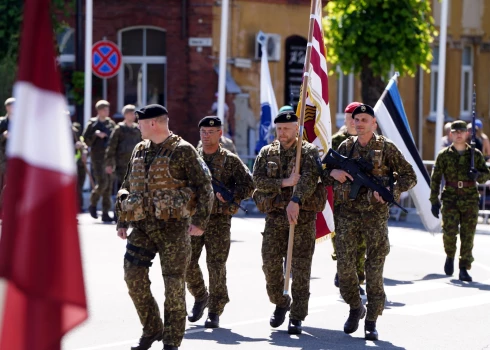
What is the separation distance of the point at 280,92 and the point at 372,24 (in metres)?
6.24

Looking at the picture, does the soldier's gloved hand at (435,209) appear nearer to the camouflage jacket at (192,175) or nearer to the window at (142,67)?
the camouflage jacket at (192,175)

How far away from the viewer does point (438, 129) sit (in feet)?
77.2

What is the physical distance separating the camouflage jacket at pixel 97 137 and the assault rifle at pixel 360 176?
9.73m

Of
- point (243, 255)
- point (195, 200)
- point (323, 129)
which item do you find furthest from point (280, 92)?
point (195, 200)

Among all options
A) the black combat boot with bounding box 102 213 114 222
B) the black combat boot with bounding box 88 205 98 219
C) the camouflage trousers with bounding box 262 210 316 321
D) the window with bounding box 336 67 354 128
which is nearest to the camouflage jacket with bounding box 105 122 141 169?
the black combat boot with bounding box 102 213 114 222

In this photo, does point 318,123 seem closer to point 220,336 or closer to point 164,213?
point 220,336

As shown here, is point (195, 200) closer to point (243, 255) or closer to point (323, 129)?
point (323, 129)

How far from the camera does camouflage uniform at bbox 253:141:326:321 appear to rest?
9.78 metres

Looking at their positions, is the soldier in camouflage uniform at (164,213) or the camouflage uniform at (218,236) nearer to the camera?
the soldier in camouflage uniform at (164,213)

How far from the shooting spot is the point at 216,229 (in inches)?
401

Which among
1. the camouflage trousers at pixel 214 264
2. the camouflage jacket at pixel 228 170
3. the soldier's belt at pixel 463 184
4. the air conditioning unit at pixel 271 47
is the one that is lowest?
the camouflage trousers at pixel 214 264

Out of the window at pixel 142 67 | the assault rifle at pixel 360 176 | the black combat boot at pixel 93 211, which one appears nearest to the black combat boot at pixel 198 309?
the assault rifle at pixel 360 176

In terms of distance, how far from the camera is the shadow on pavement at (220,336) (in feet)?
30.8

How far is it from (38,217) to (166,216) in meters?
3.83
